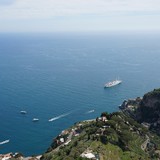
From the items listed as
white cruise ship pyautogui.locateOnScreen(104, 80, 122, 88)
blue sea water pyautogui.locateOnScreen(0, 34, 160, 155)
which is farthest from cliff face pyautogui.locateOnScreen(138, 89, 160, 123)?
white cruise ship pyautogui.locateOnScreen(104, 80, 122, 88)

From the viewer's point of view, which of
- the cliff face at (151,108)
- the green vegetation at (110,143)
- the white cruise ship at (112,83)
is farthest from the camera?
the white cruise ship at (112,83)

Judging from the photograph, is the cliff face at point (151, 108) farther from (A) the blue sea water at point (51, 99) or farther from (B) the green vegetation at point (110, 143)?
(A) the blue sea water at point (51, 99)

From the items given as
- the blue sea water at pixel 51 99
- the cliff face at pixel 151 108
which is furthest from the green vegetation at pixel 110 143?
the blue sea water at pixel 51 99

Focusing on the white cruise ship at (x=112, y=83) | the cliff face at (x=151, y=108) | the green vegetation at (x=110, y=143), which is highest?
the green vegetation at (x=110, y=143)

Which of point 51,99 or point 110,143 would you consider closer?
point 110,143

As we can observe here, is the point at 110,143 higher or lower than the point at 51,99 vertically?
higher

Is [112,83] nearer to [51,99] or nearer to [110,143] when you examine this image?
[51,99]

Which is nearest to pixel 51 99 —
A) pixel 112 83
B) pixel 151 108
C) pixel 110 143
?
pixel 112 83

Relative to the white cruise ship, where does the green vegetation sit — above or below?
above

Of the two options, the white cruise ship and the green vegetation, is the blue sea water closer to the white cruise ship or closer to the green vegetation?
the white cruise ship

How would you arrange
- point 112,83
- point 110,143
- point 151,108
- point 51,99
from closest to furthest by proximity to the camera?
point 110,143
point 151,108
point 51,99
point 112,83

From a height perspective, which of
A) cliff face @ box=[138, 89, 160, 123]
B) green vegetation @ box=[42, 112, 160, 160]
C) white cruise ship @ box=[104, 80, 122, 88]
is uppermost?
green vegetation @ box=[42, 112, 160, 160]
